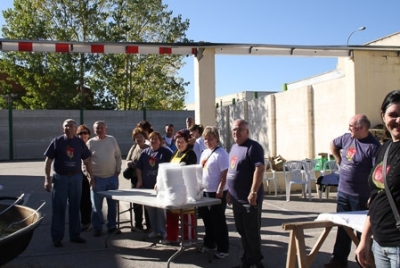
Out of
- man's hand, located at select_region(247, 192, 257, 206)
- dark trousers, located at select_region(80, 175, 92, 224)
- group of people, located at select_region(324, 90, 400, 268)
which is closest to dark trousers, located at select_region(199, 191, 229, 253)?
man's hand, located at select_region(247, 192, 257, 206)

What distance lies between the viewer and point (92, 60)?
31.4 m

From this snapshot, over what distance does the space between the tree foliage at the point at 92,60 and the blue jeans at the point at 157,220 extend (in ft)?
84.1

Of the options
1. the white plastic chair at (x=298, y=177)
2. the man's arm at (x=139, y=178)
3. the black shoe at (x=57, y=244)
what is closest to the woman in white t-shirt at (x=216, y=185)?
the man's arm at (x=139, y=178)

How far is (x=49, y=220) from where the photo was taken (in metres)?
8.55

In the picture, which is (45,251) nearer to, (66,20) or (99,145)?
(99,145)

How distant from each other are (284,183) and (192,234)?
17.8ft

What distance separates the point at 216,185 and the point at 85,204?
9.52 ft

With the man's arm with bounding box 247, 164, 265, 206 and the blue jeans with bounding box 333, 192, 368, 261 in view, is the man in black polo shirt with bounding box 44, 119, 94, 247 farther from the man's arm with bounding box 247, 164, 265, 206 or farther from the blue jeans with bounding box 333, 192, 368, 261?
the blue jeans with bounding box 333, 192, 368, 261

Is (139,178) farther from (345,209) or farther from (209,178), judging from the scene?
(345,209)

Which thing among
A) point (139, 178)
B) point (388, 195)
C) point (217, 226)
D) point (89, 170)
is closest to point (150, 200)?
point (217, 226)

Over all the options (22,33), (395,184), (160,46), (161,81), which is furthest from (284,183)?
(22,33)

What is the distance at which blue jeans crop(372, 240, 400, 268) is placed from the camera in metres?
2.55

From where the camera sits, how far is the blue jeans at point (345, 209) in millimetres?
5060

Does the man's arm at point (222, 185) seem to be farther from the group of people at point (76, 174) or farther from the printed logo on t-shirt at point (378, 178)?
the printed logo on t-shirt at point (378, 178)
